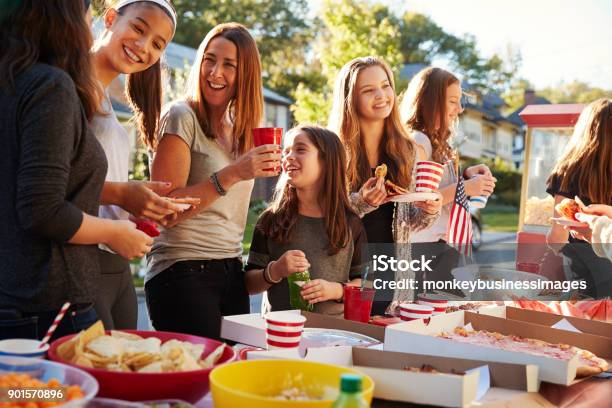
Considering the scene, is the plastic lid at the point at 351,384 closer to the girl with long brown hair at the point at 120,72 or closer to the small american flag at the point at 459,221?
the girl with long brown hair at the point at 120,72

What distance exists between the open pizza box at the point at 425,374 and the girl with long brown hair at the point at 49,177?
60 cm

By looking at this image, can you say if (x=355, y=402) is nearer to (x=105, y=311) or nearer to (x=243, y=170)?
(x=105, y=311)

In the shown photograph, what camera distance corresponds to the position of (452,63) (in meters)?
50.9

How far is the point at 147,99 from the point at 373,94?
1398 mm

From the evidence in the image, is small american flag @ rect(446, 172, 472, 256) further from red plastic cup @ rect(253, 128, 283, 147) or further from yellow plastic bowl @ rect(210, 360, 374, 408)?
yellow plastic bowl @ rect(210, 360, 374, 408)

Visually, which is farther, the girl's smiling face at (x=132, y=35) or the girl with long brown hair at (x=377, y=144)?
the girl with long brown hair at (x=377, y=144)

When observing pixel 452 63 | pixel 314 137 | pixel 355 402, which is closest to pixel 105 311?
pixel 355 402

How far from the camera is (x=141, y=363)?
5.33 ft

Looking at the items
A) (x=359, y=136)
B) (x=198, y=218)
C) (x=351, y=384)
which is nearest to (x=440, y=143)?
(x=359, y=136)

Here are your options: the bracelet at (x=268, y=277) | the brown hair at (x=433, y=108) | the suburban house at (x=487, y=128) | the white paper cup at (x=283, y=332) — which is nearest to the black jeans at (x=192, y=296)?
the bracelet at (x=268, y=277)

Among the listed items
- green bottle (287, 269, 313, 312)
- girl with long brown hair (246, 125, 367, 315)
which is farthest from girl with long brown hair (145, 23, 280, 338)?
green bottle (287, 269, 313, 312)

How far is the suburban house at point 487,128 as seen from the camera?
4812 centimetres

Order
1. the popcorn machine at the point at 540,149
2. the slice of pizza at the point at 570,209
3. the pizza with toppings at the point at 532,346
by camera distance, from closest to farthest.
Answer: the pizza with toppings at the point at 532,346 < the slice of pizza at the point at 570,209 < the popcorn machine at the point at 540,149

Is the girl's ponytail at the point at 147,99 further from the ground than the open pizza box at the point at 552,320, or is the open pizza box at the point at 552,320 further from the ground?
the girl's ponytail at the point at 147,99
